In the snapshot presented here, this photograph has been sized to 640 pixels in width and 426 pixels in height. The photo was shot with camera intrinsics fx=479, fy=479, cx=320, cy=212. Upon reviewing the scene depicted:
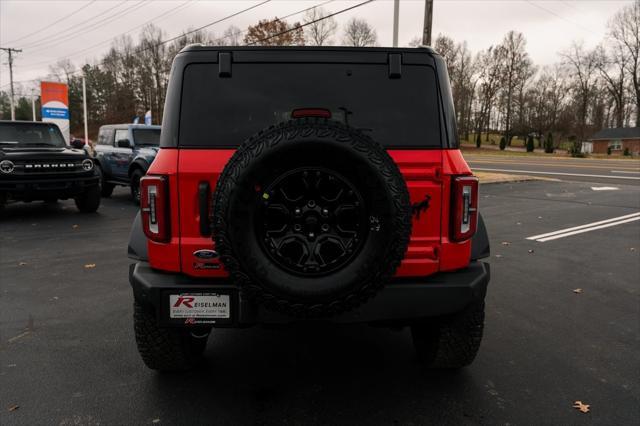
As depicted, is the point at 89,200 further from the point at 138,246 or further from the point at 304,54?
the point at 304,54

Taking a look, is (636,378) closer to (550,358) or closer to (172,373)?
(550,358)

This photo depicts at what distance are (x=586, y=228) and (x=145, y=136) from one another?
9605 mm

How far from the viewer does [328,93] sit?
2.71m

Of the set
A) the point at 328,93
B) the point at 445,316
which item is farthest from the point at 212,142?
the point at 445,316

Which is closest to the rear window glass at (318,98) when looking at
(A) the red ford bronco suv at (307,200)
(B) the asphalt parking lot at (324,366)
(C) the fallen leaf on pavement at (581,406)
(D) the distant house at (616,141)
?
(A) the red ford bronco suv at (307,200)

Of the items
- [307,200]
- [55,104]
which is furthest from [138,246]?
Answer: [55,104]

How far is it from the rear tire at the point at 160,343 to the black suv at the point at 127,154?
783cm

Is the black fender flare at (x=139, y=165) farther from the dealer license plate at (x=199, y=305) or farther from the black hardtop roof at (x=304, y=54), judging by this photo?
the dealer license plate at (x=199, y=305)

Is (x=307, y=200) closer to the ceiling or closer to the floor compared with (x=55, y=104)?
closer to the floor

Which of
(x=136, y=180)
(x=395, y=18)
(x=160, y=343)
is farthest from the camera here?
(x=395, y=18)

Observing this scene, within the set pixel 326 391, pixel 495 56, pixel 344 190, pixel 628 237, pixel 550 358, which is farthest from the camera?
pixel 495 56

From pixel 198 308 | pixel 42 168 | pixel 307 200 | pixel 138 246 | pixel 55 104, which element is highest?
A: pixel 55 104

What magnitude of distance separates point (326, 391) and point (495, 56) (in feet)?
243

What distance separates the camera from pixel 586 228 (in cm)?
867
